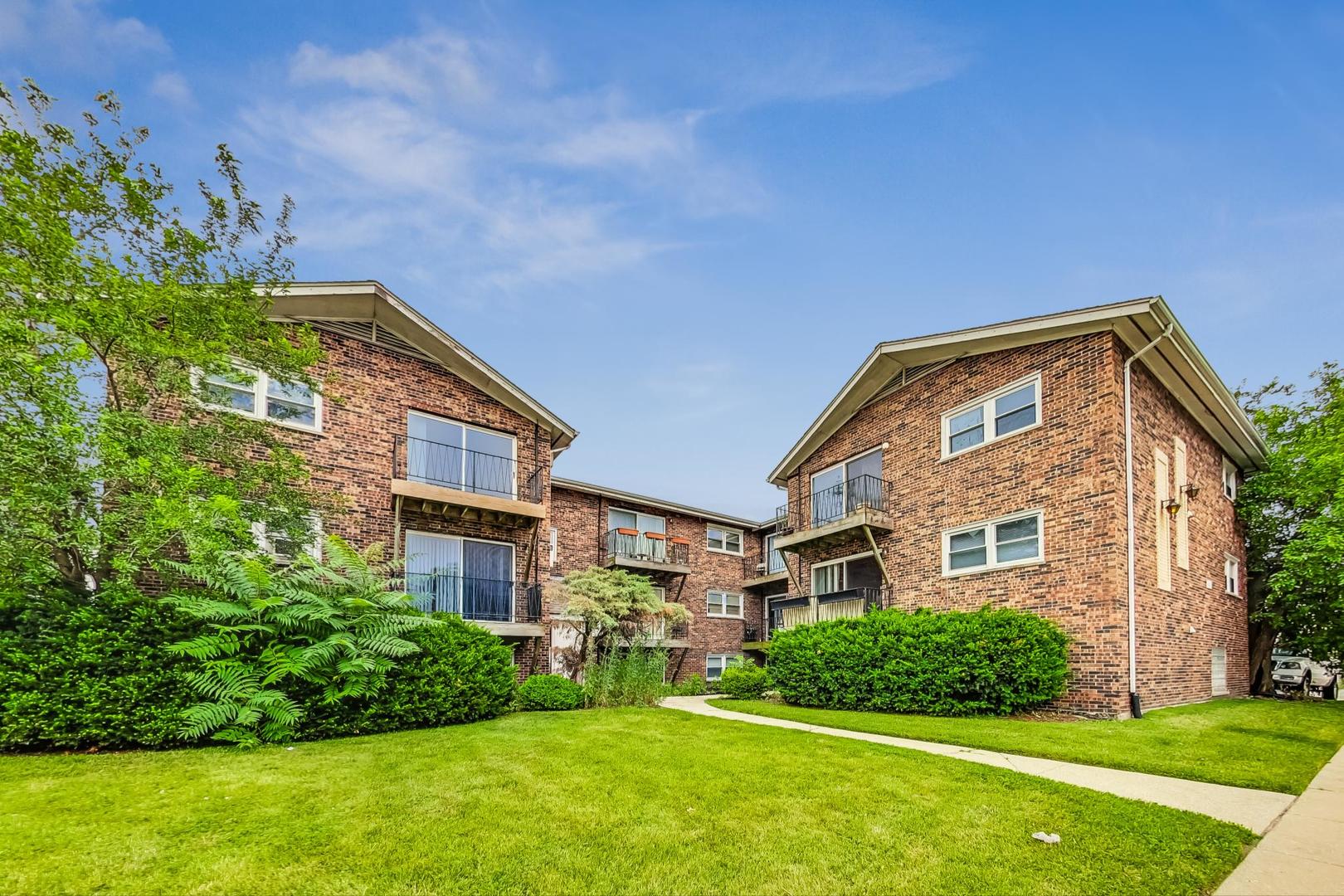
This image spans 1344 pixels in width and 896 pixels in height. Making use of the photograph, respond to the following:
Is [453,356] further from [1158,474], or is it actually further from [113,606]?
[1158,474]

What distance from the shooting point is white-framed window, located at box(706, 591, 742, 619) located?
24781 mm

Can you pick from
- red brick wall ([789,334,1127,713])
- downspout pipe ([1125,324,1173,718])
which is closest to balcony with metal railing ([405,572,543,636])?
red brick wall ([789,334,1127,713])

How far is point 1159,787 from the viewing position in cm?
572

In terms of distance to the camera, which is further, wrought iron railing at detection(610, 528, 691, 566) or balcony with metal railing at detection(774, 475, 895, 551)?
wrought iron railing at detection(610, 528, 691, 566)

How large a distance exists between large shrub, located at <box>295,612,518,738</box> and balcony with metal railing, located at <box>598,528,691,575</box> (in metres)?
10.8

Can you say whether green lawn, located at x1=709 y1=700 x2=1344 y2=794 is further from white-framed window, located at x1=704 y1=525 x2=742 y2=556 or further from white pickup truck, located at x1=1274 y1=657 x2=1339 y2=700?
white-framed window, located at x1=704 y1=525 x2=742 y2=556

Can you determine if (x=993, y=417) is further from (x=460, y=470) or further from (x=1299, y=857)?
(x=460, y=470)

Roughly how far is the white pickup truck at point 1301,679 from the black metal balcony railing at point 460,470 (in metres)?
24.4

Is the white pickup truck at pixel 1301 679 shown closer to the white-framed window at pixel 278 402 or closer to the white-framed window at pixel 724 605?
the white-framed window at pixel 724 605

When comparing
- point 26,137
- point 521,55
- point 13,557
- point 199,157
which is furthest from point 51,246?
point 521,55

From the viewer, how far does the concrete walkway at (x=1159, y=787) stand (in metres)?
4.81

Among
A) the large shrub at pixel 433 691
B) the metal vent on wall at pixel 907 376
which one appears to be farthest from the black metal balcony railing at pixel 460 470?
the metal vent on wall at pixel 907 376

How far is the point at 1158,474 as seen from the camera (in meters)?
12.7

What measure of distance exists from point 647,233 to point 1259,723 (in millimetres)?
17959
